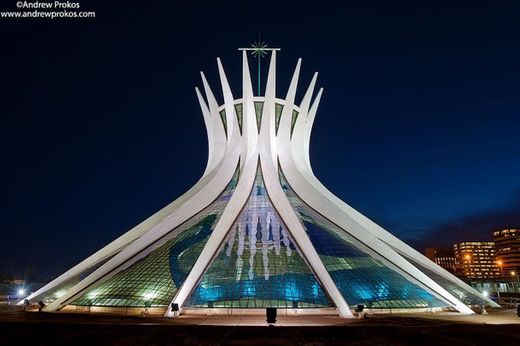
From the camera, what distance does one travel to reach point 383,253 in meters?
24.5

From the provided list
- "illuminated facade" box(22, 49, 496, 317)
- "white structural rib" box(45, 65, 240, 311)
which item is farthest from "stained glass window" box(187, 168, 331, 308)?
"white structural rib" box(45, 65, 240, 311)

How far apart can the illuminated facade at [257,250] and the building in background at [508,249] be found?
121259mm

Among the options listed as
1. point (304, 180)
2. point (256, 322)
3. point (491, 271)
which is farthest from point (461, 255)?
point (256, 322)

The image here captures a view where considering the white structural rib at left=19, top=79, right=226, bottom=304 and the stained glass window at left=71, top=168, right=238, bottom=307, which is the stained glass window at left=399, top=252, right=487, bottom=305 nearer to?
the stained glass window at left=71, top=168, right=238, bottom=307

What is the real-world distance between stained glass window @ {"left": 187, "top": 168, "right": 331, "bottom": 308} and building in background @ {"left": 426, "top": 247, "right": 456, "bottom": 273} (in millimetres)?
155776

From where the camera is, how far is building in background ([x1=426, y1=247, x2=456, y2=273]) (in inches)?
6486

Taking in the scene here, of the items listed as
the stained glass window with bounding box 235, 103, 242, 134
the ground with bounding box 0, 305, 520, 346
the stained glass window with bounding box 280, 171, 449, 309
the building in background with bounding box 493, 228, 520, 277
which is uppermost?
the stained glass window with bounding box 235, 103, 242, 134

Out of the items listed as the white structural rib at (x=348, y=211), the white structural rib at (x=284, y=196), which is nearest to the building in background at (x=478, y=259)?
the white structural rib at (x=348, y=211)

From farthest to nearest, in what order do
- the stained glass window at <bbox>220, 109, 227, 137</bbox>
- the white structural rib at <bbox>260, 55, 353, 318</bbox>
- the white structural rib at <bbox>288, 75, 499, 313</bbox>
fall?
the stained glass window at <bbox>220, 109, 227, 137</bbox> < the white structural rib at <bbox>288, 75, 499, 313</bbox> < the white structural rib at <bbox>260, 55, 353, 318</bbox>

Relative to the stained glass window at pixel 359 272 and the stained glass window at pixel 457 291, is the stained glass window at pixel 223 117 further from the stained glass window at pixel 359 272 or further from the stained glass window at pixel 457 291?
the stained glass window at pixel 457 291

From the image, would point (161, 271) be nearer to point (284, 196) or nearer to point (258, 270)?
point (258, 270)

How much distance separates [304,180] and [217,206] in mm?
6156

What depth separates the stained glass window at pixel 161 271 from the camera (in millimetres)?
22031

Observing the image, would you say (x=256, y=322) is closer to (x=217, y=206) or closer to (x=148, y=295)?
(x=148, y=295)
